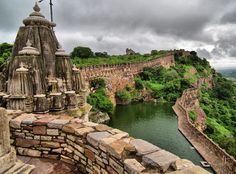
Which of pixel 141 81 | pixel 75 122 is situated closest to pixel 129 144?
pixel 75 122

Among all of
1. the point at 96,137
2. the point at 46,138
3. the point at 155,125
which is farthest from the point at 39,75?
the point at 155,125

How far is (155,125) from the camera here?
22.6 metres

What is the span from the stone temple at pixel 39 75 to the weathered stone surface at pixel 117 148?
466cm

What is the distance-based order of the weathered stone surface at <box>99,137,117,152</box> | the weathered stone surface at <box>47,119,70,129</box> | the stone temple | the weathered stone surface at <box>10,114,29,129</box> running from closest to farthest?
1. the weathered stone surface at <box>99,137,117,152</box>
2. the weathered stone surface at <box>47,119,70,129</box>
3. the weathered stone surface at <box>10,114,29,129</box>
4. the stone temple

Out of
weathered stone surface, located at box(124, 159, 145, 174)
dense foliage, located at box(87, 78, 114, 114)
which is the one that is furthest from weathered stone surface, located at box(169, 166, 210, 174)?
dense foliage, located at box(87, 78, 114, 114)

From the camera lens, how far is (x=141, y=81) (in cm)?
3688

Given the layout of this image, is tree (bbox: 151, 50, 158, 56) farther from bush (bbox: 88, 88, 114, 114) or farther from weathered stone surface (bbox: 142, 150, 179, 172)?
weathered stone surface (bbox: 142, 150, 179, 172)

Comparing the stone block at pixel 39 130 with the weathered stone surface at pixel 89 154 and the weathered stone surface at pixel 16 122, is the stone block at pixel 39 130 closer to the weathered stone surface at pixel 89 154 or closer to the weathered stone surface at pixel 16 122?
the weathered stone surface at pixel 16 122

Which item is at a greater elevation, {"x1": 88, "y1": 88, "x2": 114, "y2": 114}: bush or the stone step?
the stone step

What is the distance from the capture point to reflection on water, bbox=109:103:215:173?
16.9 metres

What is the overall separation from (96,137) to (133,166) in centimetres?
78

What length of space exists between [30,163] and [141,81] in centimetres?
3343

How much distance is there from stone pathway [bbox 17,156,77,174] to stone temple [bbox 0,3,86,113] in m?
3.39

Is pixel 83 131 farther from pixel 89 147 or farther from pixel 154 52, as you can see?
pixel 154 52
